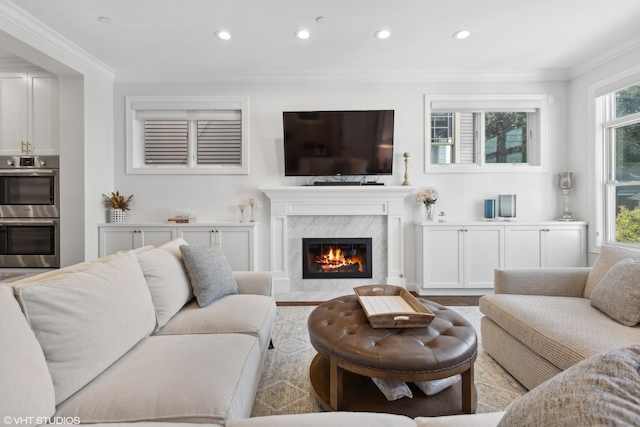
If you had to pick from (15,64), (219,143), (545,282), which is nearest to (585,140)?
(545,282)

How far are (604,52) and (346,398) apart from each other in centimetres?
433

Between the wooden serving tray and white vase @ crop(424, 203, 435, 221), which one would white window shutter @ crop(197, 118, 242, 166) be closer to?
white vase @ crop(424, 203, 435, 221)

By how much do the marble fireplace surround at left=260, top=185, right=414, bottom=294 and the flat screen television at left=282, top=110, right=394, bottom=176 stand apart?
11.5 inches

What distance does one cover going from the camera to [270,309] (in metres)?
1.98

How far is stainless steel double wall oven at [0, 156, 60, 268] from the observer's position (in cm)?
329

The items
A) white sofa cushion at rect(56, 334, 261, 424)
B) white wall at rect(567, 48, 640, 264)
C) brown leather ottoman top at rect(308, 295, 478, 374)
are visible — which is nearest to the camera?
white sofa cushion at rect(56, 334, 261, 424)

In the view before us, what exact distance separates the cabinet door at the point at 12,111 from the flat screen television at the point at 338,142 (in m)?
2.93

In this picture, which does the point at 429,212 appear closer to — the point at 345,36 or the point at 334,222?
the point at 334,222

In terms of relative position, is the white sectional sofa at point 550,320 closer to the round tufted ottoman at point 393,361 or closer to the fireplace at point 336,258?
the round tufted ottoman at point 393,361

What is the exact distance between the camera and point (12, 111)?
11.1 ft

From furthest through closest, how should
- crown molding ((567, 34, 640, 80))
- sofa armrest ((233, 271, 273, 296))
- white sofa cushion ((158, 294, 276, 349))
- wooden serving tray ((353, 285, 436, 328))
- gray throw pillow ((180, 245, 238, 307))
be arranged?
crown molding ((567, 34, 640, 80))
sofa armrest ((233, 271, 273, 296))
gray throw pillow ((180, 245, 238, 307))
white sofa cushion ((158, 294, 276, 349))
wooden serving tray ((353, 285, 436, 328))

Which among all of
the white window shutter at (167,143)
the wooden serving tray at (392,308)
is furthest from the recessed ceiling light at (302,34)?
the wooden serving tray at (392,308)

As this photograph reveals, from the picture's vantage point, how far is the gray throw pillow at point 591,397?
1.58ft

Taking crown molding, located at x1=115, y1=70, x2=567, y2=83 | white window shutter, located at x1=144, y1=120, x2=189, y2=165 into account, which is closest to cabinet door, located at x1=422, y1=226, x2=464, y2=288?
crown molding, located at x1=115, y1=70, x2=567, y2=83
